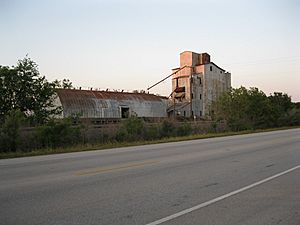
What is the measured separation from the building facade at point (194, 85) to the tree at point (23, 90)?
1220 inches

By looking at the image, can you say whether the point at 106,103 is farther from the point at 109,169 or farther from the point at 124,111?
the point at 109,169

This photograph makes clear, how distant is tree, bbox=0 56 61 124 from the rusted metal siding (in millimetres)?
7350

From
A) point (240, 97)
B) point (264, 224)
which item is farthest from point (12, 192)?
point (240, 97)

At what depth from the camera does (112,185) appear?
8.38 metres

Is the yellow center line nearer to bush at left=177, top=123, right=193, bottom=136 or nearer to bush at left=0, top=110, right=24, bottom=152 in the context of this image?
bush at left=0, top=110, right=24, bottom=152

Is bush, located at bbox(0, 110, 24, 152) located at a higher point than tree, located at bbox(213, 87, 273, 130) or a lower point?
lower

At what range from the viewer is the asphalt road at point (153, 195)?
18.8ft

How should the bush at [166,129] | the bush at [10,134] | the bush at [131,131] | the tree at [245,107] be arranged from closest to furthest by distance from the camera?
the bush at [10,134] < the bush at [131,131] < the bush at [166,129] < the tree at [245,107]

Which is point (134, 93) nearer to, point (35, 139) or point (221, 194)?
point (35, 139)

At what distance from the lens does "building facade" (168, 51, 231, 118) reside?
65000mm

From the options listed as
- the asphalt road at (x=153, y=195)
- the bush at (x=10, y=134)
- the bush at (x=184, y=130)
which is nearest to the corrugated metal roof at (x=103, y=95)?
the bush at (x=184, y=130)

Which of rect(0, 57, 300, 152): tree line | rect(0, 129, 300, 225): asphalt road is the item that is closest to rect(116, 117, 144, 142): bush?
rect(0, 57, 300, 152): tree line

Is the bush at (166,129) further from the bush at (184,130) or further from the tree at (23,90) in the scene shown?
the tree at (23,90)

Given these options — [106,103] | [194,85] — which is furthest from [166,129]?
[194,85]
